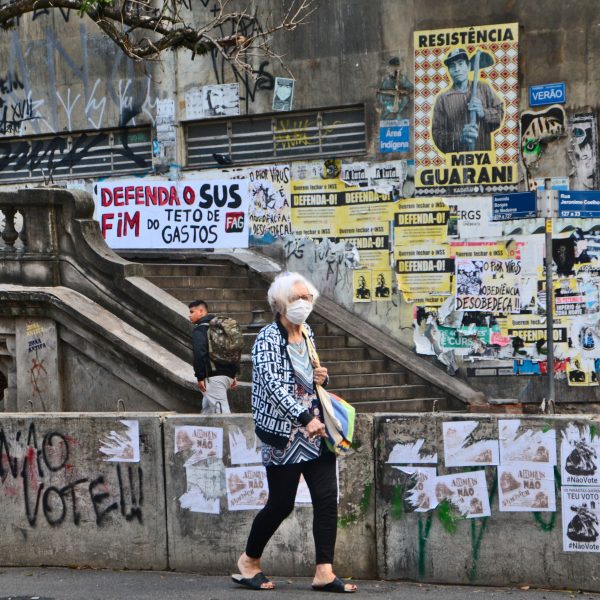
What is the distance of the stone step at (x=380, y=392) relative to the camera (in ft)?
46.6

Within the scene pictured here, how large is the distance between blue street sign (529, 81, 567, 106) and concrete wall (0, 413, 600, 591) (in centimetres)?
909

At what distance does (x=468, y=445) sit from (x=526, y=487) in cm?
43

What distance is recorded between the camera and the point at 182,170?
18.2 meters

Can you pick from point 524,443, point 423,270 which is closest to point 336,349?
point 423,270

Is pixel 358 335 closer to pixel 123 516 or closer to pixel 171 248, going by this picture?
pixel 171 248

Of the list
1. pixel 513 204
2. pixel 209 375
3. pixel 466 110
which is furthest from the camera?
pixel 466 110

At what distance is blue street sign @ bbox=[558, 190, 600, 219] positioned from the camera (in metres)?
13.4

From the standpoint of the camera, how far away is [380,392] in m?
14.7

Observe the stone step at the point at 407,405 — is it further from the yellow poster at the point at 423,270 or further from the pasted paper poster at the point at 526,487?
the pasted paper poster at the point at 526,487

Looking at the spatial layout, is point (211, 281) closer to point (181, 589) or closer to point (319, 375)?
point (181, 589)

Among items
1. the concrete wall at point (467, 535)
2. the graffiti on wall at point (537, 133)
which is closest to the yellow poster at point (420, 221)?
the graffiti on wall at point (537, 133)

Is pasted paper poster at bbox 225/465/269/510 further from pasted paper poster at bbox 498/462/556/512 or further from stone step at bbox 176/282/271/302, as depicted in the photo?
stone step at bbox 176/282/271/302

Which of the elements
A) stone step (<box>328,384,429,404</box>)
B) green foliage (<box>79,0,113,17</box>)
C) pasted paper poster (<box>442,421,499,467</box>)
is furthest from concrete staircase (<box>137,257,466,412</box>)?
pasted paper poster (<box>442,421,499,467</box>)

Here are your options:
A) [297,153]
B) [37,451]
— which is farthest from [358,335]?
[37,451]
